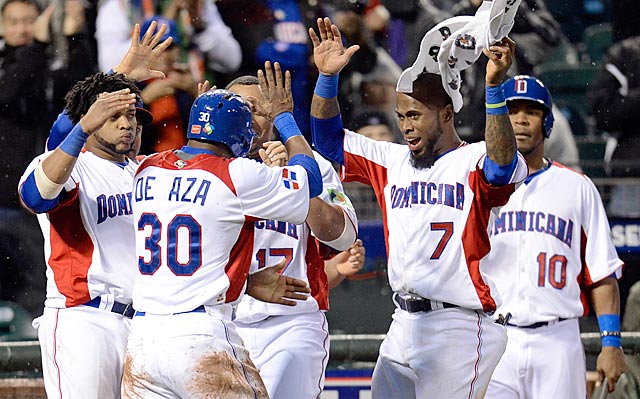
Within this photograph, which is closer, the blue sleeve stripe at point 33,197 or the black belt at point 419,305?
the blue sleeve stripe at point 33,197

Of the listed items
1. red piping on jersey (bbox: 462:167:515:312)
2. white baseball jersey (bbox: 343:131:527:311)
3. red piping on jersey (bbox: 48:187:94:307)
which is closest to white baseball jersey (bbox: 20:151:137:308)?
red piping on jersey (bbox: 48:187:94:307)

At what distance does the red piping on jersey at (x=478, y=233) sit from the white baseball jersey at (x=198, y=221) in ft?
3.03

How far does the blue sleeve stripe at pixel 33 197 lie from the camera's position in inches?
179

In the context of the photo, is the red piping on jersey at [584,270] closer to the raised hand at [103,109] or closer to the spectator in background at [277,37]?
the raised hand at [103,109]

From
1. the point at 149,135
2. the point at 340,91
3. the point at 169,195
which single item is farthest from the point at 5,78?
the point at 169,195

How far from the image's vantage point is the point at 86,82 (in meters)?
5.13

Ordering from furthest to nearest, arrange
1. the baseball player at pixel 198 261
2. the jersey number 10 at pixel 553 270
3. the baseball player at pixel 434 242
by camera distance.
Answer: the jersey number 10 at pixel 553 270 < the baseball player at pixel 434 242 < the baseball player at pixel 198 261

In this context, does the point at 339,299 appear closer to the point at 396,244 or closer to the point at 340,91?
the point at 340,91

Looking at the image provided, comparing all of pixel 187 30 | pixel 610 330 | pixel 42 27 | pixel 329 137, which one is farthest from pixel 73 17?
pixel 610 330

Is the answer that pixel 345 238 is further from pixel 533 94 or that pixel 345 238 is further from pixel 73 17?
pixel 73 17

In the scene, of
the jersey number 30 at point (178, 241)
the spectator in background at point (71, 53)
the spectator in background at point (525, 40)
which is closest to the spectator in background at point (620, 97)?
the spectator in background at point (525, 40)

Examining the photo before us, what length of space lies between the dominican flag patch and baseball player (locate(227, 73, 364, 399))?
48 cm

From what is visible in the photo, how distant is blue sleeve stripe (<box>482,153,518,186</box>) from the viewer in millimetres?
4652

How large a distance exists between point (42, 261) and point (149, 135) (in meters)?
1.06
